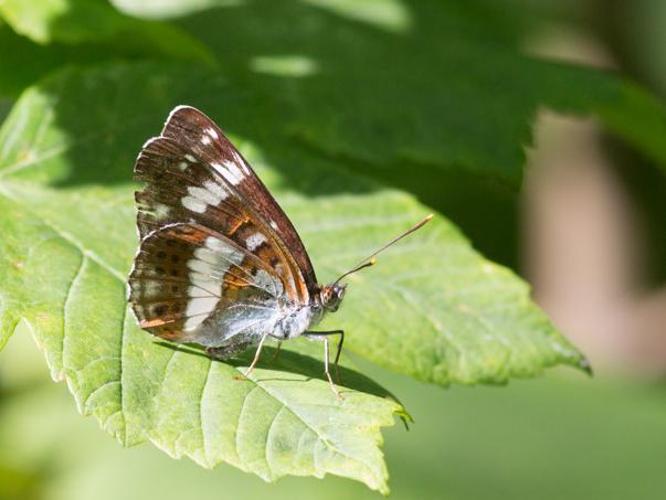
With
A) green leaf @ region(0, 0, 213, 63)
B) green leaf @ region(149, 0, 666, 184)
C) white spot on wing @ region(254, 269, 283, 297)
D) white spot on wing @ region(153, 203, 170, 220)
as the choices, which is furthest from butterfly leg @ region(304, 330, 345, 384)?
green leaf @ region(0, 0, 213, 63)

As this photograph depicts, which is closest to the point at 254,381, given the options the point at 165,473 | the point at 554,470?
the point at 165,473

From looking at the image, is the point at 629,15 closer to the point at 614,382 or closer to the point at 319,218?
the point at 614,382

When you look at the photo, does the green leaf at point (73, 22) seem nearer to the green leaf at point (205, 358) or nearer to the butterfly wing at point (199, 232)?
the green leaf at point (205, 358)

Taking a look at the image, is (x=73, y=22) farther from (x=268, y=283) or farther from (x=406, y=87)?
(x=406, y=87)

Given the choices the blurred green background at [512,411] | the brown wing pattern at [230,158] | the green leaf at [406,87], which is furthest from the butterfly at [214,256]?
the blurred green background at [512,411]

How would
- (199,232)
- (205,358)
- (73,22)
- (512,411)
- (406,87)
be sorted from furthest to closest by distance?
(512,411), (406,87), (73,22), (199,232), (205,358)

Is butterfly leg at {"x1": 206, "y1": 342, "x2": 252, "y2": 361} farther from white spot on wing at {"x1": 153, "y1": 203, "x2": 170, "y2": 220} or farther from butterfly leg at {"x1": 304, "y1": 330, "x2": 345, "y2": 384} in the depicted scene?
white spot on wing at {"x1": 153, "y1": 203, "x2": 170, "y2": 220}

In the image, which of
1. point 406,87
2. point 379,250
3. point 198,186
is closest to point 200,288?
point 198,186
